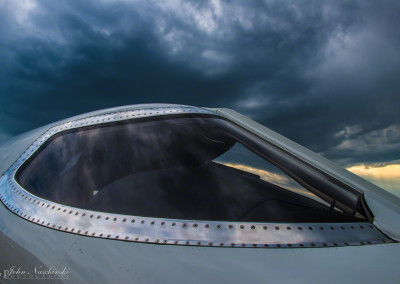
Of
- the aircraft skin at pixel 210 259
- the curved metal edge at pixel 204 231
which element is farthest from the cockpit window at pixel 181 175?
the aircraft skin at pixel 210 259

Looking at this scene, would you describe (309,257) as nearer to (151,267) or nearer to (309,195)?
(309,195)

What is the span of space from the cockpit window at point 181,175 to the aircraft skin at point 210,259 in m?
0.23

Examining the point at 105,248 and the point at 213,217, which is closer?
the point at 105,248

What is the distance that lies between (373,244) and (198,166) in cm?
116

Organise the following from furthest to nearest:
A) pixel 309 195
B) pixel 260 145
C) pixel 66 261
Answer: pixel 260 145 → pixel 309 195 → pixel 66 261

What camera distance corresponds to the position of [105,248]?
1409 mm

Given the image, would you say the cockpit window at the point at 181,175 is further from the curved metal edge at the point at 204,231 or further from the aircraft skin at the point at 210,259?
the aircraft skin at the point at 210,259

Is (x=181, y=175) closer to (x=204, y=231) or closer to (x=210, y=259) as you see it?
(x=204, y=231)

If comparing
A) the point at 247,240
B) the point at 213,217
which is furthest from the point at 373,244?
the point at 213,217

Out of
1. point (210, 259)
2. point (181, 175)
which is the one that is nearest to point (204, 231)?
point (210, 259)

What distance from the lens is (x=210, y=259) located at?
124 centimetres

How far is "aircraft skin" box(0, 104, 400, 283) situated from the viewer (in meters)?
1.14

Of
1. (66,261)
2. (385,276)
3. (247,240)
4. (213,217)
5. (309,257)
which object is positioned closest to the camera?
(385,276)

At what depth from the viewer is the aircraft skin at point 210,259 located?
1141mm
